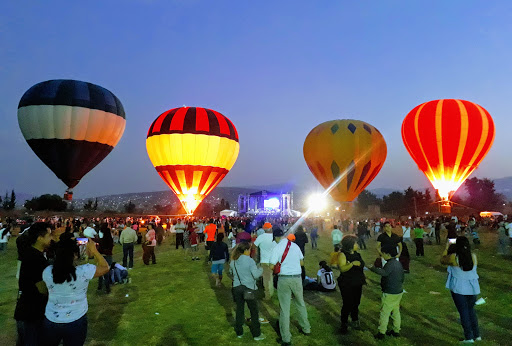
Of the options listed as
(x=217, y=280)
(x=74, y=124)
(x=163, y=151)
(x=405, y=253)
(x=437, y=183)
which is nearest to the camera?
(x=217, y=280)

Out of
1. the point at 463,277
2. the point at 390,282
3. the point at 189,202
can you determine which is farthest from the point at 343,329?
the point at 189,202

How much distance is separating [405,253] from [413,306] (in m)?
3.71

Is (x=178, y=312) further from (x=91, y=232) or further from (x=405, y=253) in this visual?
(x=405, y=253)

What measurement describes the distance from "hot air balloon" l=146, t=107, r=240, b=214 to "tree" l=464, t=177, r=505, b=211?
196ft

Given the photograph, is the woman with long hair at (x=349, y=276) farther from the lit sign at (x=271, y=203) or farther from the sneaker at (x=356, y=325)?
the lit sign at (x=271, y=203)

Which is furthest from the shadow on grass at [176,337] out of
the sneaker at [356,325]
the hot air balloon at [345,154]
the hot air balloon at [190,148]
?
the hot air balloon at [190,148]

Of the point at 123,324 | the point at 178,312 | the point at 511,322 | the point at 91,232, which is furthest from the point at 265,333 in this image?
the point at 91,232

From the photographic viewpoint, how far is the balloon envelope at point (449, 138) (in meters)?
22.2

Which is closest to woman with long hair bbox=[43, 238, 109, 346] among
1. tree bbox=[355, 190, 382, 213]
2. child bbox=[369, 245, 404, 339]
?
child bbox=[369, 245, 404, 339]

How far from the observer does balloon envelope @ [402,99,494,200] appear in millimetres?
22219

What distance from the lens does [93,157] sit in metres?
22.5

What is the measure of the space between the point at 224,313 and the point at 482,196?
75.1 metres

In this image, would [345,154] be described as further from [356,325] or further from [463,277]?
[463,277]

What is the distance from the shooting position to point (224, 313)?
7.00 m
